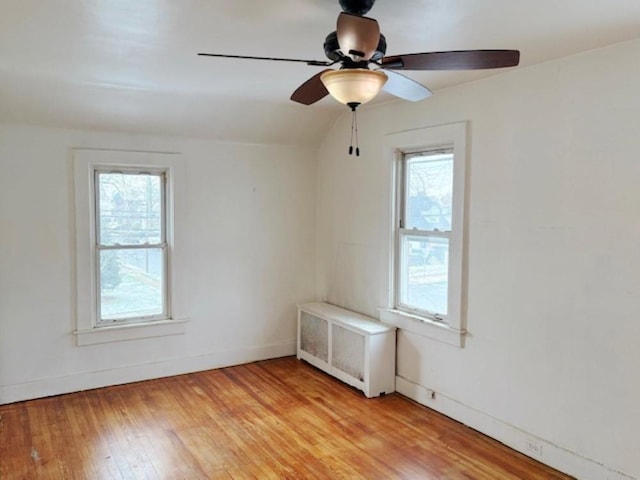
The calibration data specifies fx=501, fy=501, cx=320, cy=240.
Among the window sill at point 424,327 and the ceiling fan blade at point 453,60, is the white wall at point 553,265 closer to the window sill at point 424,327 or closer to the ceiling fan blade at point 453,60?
the window sill at point 424,327

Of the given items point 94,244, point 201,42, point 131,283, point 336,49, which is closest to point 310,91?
point 336,49

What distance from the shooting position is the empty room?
2506mm

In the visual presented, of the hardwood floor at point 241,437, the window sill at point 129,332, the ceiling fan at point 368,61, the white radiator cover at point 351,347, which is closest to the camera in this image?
the ceiling fan at point 368,61

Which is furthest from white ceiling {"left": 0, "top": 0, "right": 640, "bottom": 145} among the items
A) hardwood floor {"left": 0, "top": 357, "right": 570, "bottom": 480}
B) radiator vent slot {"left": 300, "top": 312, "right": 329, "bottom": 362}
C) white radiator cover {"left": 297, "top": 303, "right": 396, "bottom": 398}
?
hardwood floor {"left": 0, "top": 357, "right": 570, "bottom": 480}

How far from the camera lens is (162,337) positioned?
451 centimetres

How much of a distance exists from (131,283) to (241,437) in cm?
181

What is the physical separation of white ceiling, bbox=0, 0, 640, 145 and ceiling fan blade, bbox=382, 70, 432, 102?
10.7 inches

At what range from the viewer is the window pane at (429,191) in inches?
146

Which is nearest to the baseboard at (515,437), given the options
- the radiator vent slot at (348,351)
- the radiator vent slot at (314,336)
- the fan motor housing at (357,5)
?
the radiator vent slot at (348,351)

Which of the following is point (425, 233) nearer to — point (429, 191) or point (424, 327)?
point (429, 191)

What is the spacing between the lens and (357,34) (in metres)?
1.77

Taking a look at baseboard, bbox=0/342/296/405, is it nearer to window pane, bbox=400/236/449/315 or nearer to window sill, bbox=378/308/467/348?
window sill, bbox=378/308/467/348

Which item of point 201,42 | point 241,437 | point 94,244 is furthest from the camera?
point 94,244

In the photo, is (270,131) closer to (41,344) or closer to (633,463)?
(41,344)
